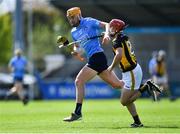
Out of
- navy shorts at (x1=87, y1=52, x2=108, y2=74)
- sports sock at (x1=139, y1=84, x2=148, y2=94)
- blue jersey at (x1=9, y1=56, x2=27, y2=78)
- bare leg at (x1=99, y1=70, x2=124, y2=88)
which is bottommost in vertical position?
sports sock at (x1=139, y1=84, x2=148, y2=94)

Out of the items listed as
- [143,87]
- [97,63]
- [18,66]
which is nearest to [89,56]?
[97,63]

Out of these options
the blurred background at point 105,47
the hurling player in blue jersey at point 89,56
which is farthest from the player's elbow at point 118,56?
the blurred background at point 105,47

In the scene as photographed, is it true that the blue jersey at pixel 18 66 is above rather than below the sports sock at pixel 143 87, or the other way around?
above

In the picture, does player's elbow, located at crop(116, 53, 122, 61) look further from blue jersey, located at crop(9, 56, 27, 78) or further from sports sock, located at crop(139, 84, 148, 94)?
blue jersey, located at crop(9, 56, 27, 78)

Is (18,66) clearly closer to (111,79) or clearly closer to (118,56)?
(111,79)

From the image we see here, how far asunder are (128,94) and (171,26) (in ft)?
126

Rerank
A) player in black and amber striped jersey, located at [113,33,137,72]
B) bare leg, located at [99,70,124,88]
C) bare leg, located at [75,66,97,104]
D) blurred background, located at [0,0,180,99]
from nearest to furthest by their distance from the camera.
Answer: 1. player in black and amber striped jersey, located at [113,33,137,72]
2. bare leg, located at [75,66,97,104]
3. bare leg, located at [99,70,124,88]
4. blurred background, located at [0,0,180,99]

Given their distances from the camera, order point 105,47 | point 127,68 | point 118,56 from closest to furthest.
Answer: point 118,56 → point 127,68 → point 105,47

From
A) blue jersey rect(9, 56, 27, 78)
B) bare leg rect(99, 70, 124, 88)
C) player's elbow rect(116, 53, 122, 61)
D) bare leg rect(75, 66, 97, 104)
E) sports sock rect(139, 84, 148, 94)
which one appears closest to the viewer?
player's elbow rect(116, 53, 122, 61)

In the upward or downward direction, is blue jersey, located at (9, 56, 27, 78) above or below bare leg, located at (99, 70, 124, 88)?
above

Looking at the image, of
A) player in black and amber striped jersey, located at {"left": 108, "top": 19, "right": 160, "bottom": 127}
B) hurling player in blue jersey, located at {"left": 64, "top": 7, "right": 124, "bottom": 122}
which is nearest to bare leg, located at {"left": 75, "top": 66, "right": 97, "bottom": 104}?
hurling player in blue jersey, located at {"left": 64, "top": 7, "right": 124, "bottom": 122}

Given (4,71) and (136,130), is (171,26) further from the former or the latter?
(136,130)

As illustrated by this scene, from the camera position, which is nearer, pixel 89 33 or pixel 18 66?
pixel 89 33

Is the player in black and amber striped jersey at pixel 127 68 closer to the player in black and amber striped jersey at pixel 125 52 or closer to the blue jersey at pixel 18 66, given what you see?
the player in black and amber striped jersey at pixel 125 52
